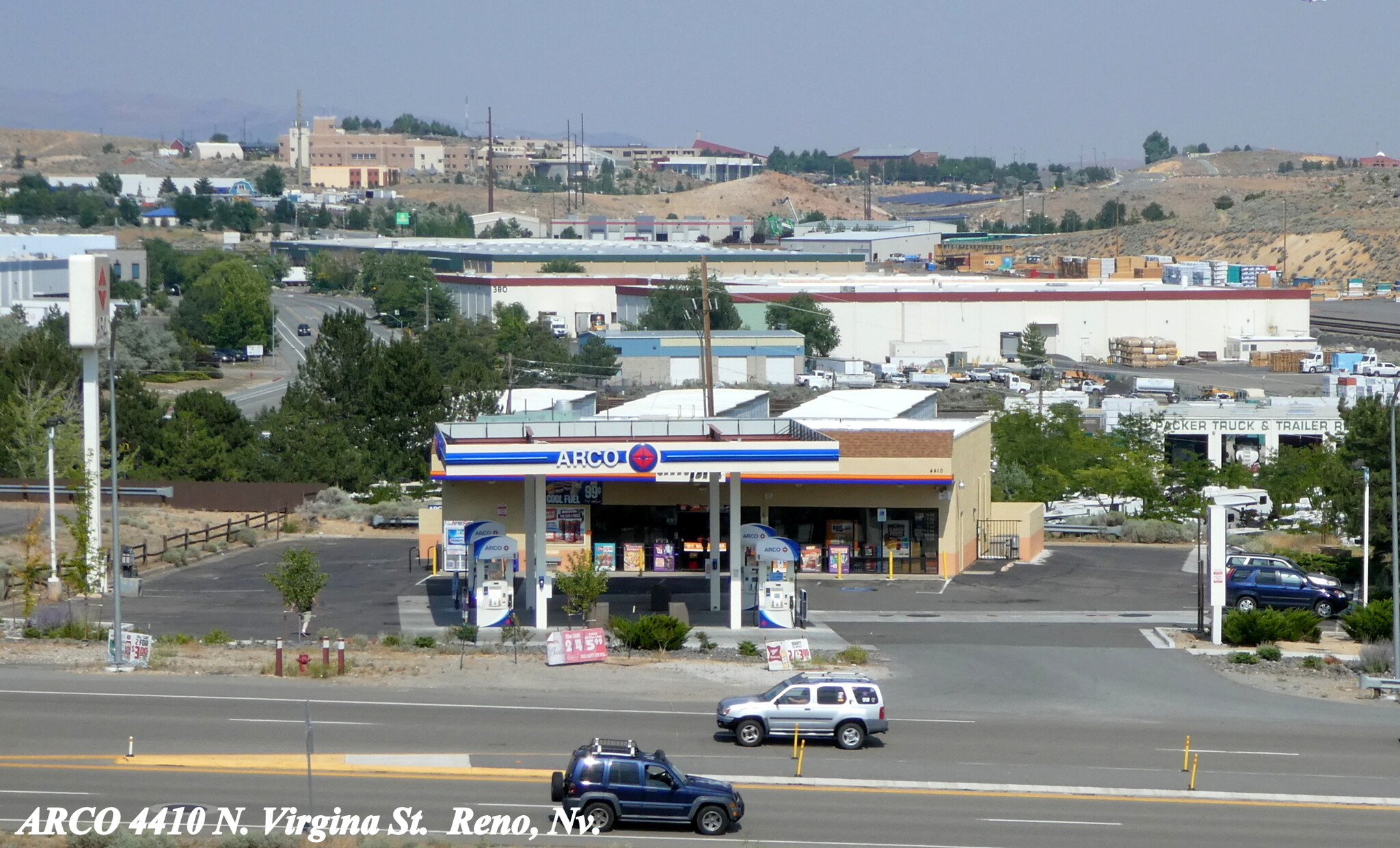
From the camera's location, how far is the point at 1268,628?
34.1 meters

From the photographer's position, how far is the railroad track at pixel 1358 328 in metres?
127

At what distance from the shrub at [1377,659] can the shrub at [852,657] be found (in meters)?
9.64

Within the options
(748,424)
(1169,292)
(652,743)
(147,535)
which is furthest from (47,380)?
(1169,292)

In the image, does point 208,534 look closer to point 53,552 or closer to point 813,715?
point 53,552

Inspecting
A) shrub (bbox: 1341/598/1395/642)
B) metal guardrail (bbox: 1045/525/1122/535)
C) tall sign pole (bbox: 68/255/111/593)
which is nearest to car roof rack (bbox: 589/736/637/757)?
shrub (bbox: 1341/598/1395/642)

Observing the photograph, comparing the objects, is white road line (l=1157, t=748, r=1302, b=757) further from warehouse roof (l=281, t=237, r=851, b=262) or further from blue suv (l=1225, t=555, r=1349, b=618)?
warehouse roof (l=281, t=237, r=851, b=262)

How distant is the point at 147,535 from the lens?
47969mm

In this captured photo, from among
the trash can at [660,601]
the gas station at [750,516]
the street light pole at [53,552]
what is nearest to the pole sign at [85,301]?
the street light pole at [53,552]

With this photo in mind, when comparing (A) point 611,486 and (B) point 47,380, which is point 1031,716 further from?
(B) point 47,380

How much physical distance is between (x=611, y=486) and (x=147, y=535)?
15350 mm

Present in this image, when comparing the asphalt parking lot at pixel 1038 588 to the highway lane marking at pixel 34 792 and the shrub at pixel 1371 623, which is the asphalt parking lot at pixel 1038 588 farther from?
the highway lane marking at pixel 34 792

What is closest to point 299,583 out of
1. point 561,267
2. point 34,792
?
point 34,792

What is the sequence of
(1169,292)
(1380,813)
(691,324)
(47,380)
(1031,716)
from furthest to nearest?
(1169,292) < (691,324) < (47,380) < (1031,716) < (1380,813)

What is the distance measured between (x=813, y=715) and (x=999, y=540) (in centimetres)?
2276
